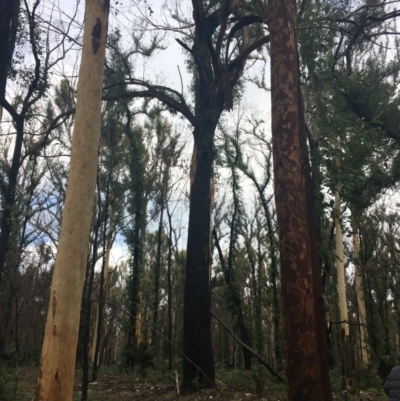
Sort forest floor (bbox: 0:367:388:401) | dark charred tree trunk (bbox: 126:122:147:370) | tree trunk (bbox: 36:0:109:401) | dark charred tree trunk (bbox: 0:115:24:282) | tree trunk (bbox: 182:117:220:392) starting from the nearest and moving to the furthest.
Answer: tree trunk (bbox: 36:0:109:401)
forest floor (bbox: 0:367:388:401)
tree trunk (bbox: 182:117:220:392)
dark charred tree trunk (bbox: 0:115:24:282)
dark charred tree trunk (bbox: 126:122:147:370)

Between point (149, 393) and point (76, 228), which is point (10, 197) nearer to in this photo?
point (149, 393)

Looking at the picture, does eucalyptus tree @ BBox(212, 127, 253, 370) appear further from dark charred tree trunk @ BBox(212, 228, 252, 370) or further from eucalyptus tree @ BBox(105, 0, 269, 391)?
eucalyptus tree @ BBox(105, 0, 269, 391)

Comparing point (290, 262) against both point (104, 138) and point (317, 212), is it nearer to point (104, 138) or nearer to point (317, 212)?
point (317, 212)

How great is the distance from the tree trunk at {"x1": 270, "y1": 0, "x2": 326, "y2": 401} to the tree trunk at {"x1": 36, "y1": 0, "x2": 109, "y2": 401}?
87.5 inches

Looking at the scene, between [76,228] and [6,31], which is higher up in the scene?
[6,31]

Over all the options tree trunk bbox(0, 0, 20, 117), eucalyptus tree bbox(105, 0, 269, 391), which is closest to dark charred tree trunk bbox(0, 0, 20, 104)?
tree trunk bbox(0, 0, 20, 117)

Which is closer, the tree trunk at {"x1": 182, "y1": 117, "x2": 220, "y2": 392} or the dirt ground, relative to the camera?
the dirt ground

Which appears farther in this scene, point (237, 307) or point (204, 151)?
Answer: point (237, 307)

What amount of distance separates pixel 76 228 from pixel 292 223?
2.44 m

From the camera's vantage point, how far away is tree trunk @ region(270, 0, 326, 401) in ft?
13.0

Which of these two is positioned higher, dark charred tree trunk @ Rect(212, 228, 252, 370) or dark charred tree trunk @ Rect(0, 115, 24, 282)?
dark charred tree trunk @ Rect(0, 115, 24, 282)

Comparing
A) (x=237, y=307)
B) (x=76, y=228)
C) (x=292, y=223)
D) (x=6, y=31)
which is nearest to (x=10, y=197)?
(x=6, y=31)

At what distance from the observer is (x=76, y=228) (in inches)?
193

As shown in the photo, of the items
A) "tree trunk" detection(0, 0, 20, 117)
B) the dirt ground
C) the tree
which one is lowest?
the dirt ground
